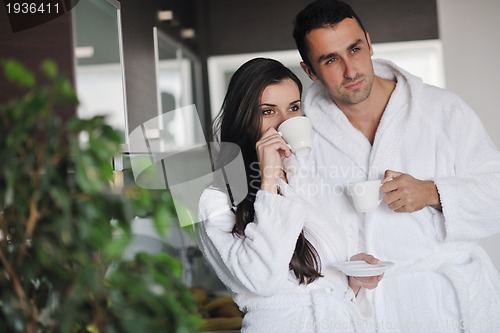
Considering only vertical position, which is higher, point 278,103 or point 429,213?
point 278,103

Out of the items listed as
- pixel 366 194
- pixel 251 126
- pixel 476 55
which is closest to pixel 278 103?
pixel 251 126

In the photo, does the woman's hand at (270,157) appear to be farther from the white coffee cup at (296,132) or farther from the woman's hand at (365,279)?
the woman's hand at (365,279)

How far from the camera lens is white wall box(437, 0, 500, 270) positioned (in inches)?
112

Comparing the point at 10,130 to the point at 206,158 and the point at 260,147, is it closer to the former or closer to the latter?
the point at 260,147

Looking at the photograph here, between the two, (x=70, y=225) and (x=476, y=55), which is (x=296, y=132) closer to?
(x=70, y=225)

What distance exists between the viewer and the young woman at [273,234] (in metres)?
1.49

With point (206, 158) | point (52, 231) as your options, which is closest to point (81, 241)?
point (52, 231)

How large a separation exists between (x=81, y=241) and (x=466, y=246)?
122 centimetres

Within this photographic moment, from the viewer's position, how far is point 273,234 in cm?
149

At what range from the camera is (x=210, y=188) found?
1635 millimetres

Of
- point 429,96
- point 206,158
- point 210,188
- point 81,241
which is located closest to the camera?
point 81,241

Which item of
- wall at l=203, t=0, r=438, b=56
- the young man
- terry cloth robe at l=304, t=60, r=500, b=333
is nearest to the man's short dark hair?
the young man

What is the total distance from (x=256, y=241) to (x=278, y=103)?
1.14 ft

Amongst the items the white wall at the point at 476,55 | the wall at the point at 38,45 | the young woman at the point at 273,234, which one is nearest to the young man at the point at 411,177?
→ the young woman at the point at 273,234
